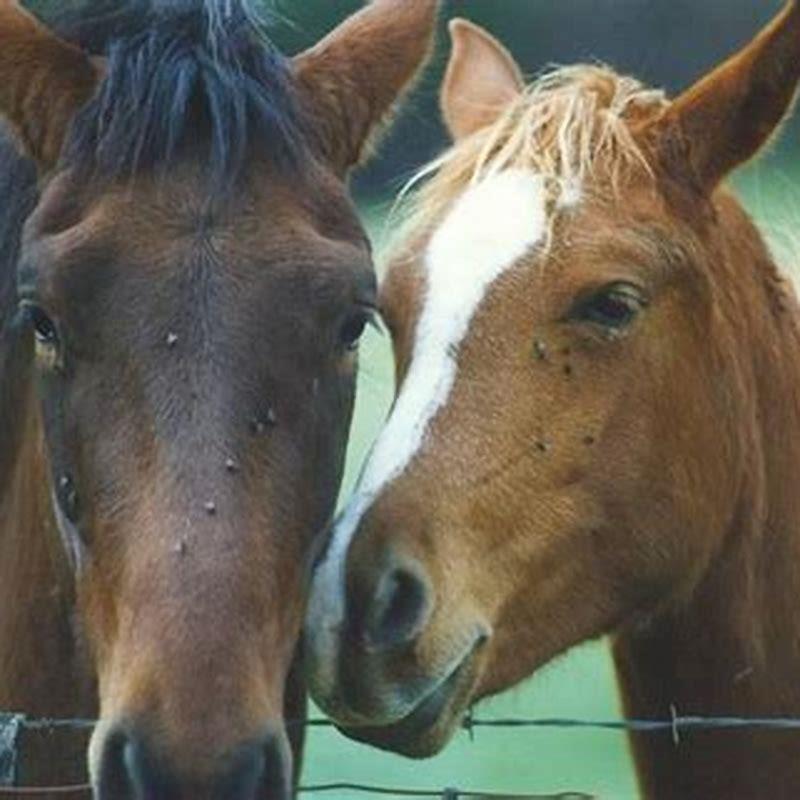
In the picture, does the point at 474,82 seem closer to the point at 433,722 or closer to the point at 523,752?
the point at 433,722

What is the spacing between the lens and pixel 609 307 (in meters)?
3.06

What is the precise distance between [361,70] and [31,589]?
851 mm

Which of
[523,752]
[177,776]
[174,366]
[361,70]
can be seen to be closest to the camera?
[177,776]

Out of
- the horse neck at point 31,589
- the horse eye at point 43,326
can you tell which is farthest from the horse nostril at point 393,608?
the horse eye at point 43,326

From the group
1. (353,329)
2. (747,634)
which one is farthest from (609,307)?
(747,634)

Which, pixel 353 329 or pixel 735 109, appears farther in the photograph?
pixel 735 109

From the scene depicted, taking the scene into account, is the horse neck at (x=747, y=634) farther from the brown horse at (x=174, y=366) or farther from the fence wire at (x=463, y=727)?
the brown horse at (x=174, y=366)

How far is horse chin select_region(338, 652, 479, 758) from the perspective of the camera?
2.90m

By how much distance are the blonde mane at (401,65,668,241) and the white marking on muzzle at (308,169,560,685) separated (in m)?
0.04

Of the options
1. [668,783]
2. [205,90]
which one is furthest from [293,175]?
[668,783]

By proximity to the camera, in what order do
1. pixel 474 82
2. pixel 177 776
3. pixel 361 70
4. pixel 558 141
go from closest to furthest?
pixel 177 776 → pixel 361 70 → pixel 558 141 → pixel 474 82

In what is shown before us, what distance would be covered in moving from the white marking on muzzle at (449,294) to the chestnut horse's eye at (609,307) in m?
0.12

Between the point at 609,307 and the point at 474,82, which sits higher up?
the point at 609,307

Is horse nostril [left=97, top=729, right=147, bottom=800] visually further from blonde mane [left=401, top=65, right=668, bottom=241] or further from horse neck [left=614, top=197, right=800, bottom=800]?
blonde mane [left=401, top=65, right=668, bottom=241]
